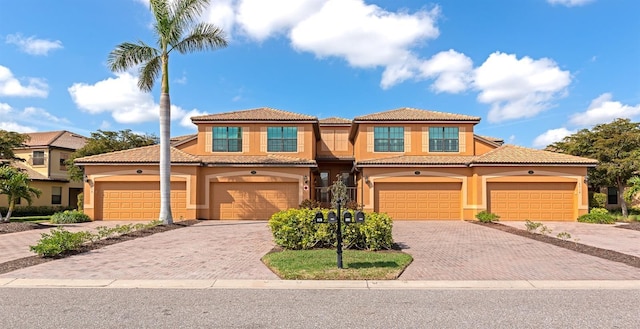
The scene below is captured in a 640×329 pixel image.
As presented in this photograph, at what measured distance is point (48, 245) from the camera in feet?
33.7

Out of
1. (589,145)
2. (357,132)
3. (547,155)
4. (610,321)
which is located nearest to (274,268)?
(610,321)

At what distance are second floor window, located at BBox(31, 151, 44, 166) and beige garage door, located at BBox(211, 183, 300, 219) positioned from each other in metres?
21.1

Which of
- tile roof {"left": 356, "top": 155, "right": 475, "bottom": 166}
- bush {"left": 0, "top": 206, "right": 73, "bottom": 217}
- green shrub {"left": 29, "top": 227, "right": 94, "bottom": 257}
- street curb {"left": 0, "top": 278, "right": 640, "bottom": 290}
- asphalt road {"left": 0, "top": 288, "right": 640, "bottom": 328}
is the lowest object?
bush {"left": 0, "top": 206, "right": 73, "bottom": 217}

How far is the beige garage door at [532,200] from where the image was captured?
22.4 metres

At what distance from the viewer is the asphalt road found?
540 centimetres

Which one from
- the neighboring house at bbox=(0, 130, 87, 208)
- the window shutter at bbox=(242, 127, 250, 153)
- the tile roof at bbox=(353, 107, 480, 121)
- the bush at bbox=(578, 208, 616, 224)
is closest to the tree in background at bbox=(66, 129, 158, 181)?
the neighboring house at bbox=(0, 130, 87, 208)

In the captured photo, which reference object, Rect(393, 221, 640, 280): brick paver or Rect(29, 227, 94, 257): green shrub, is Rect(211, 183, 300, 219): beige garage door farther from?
Rect(29, 227, 94, 257): green shrub

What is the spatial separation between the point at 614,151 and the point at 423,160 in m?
12.5

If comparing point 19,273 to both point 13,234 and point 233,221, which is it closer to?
point 13,234

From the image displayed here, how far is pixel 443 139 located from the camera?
81.1 feet

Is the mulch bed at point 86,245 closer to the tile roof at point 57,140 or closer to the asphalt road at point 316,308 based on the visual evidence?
the asphalt road at point 316,308

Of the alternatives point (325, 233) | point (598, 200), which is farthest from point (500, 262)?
point (598, 200)

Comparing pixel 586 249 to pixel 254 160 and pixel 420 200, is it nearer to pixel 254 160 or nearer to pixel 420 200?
pixel 420 200

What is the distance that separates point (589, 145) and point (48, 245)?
30837mm
